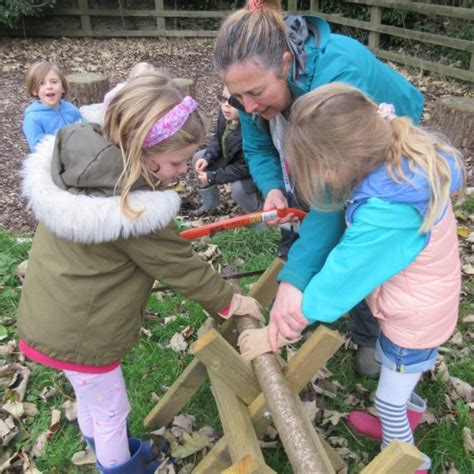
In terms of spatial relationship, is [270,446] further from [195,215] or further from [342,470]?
[195,215]

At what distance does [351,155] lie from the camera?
5.42 ft

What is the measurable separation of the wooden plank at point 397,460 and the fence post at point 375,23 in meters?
10.4

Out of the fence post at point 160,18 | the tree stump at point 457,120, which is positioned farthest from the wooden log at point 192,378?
the fence post at point 160,18

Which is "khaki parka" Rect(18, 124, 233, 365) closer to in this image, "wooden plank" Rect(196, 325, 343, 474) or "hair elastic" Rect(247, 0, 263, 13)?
"wooden plank" Rect(196, 325, 343, 474)

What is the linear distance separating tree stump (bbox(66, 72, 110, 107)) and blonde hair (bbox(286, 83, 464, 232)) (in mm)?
6177

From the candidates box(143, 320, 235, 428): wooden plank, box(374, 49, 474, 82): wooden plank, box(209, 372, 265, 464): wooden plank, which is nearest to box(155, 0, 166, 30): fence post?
box(374, 49, 474, 82): wooden plank

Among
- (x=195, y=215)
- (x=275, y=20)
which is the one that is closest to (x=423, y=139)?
(x=275, y=20)

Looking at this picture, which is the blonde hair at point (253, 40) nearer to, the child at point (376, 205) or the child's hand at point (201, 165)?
the child at point (376, 205)

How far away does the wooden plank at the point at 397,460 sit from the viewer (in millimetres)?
1276

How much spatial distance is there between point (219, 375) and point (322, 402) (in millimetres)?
1224

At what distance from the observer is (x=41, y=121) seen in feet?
15.8

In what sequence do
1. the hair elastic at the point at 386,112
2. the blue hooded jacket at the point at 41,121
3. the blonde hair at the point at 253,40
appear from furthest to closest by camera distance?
1. the blue hooded jacket at the point at 41,121
2. the blonde hair at the point at 253,40
3. the hair elastic at the point at 386,112

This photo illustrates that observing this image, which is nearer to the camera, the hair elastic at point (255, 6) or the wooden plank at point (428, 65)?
the hair elastic at point (255, 6)

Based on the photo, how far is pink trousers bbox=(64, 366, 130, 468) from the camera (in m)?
2.04
